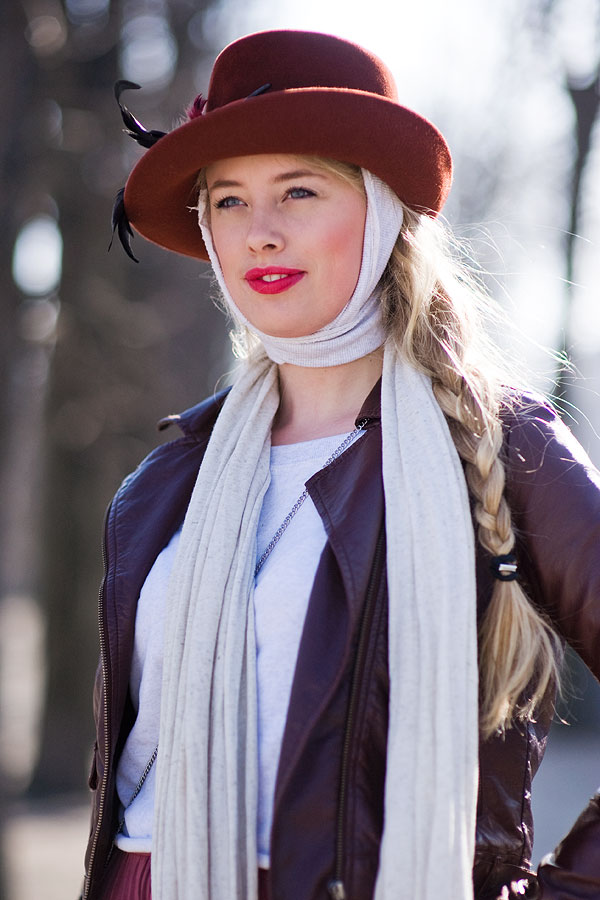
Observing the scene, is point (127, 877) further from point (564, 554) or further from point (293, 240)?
point (293, 240)

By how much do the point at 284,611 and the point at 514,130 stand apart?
6631 mm

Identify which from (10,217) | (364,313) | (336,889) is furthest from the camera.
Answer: (10,217)

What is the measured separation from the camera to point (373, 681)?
6.40 feet

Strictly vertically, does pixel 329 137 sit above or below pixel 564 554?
above

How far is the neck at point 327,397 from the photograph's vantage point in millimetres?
2477

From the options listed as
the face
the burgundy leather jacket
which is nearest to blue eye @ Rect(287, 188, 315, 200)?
the face

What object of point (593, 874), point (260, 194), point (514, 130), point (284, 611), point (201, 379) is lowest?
point (593, 874)

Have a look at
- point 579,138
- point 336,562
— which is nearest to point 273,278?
point 336,562

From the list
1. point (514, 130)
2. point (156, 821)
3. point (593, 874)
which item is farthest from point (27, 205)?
point (593, 874)

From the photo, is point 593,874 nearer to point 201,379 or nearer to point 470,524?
point 470,524

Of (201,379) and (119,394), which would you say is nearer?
(119,394)

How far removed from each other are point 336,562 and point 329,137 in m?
0.95

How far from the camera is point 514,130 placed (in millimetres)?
7883

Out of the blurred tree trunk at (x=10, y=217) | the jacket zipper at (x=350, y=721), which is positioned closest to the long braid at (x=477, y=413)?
the jacket zipper at (x=350, y=721)
